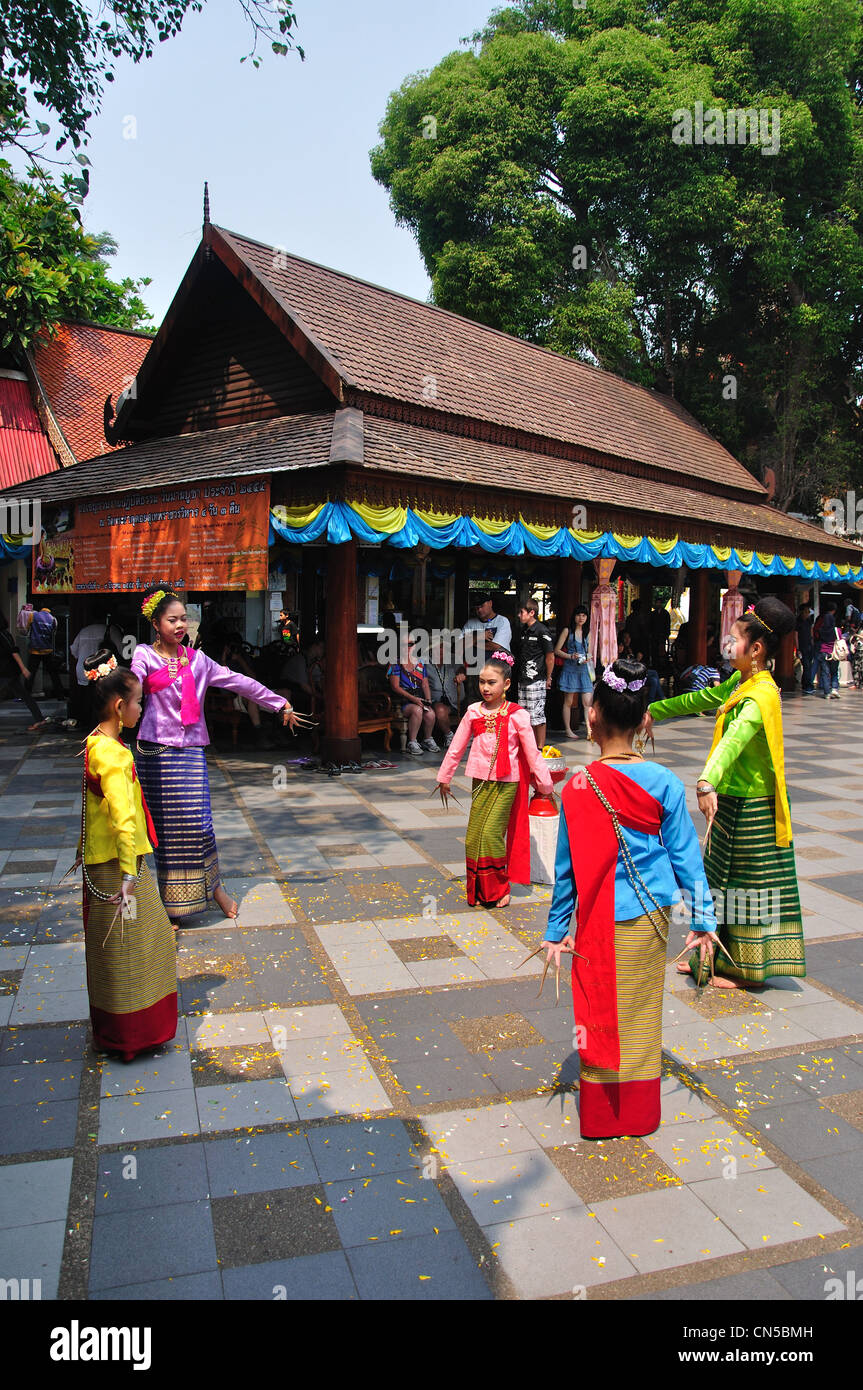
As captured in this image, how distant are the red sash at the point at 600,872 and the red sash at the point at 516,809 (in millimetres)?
2529

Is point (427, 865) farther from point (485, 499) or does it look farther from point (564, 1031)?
point (485, 499)

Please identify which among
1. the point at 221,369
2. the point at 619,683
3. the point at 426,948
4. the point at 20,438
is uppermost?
the point at 20,438

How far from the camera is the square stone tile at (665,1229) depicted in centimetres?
286

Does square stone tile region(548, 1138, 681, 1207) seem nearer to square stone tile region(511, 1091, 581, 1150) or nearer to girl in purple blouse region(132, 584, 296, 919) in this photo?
square stone tile region(511, 1091, 581, 1150)

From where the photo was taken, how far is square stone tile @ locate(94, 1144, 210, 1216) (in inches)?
122

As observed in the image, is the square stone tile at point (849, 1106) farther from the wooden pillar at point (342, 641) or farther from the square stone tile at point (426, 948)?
the wooden pillar at point (342, 641)

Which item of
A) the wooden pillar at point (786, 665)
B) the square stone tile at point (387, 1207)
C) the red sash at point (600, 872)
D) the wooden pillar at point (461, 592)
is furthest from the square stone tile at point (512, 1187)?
the wooden pillar at point (786, 665)

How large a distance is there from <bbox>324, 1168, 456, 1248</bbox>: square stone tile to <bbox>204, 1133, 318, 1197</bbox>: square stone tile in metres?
0.16

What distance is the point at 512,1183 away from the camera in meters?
3.22

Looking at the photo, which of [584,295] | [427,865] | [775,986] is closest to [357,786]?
[427,865]

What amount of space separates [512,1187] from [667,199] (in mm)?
24881

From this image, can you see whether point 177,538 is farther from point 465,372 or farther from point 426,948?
point 426,948

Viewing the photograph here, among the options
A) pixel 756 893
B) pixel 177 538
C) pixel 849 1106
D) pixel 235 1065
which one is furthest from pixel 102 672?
pixel 177 538

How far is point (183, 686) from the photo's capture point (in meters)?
5.52
